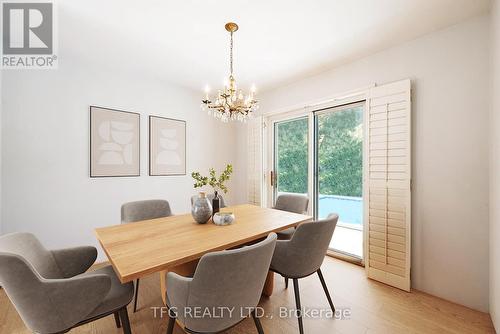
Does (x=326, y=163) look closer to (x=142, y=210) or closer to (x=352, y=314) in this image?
(x=352, y=314)

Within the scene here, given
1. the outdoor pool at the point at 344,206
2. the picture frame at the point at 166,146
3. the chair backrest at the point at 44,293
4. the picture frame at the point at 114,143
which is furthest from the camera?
the picture frame at the point at 166,146

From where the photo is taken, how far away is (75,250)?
1.50 meters

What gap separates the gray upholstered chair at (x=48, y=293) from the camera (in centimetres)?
96

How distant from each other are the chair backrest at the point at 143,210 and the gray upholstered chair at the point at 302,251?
4.53 feet

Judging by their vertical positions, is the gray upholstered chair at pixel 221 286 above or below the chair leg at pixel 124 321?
above

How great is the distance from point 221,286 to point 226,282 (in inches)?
1.1

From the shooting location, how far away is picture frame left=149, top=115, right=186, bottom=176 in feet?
10.6

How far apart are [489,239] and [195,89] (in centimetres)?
394

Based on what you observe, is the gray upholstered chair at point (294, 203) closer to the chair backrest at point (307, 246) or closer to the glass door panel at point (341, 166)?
the glass door panel at point (341, 166)

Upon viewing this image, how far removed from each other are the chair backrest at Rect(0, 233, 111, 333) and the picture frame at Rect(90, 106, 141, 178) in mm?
1766

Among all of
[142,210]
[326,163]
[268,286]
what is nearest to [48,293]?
[142,210]

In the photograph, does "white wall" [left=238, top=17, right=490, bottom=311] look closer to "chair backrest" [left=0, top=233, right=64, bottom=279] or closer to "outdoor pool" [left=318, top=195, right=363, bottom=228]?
"outdoor pool" [left=318, top=195, right=363, bottom=228]

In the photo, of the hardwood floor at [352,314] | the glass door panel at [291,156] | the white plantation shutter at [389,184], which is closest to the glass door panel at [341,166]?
the glass door panel at [291,156]

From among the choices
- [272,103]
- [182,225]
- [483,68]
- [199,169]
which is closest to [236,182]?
[199,169]
